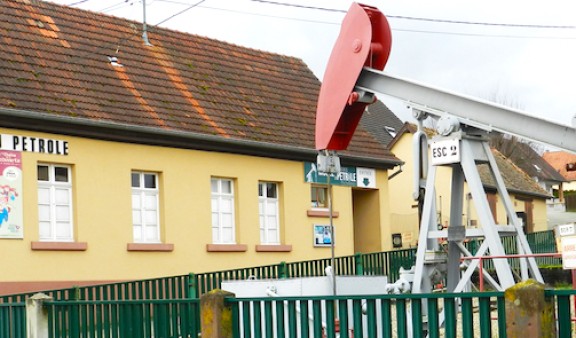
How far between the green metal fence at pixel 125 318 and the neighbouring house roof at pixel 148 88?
10.7 meters

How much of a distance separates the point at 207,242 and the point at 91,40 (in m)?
5.88

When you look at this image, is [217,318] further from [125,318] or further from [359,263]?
[359,263]

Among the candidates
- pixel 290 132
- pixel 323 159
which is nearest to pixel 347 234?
pixel 290 132

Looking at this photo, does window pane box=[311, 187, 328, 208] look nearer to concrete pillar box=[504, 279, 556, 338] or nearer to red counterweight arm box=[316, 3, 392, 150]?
red counterweight arm box=[316, 3, 392, 150]

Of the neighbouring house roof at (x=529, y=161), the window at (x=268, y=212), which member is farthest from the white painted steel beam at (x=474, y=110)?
the neighbouring house roof at (x=529, y=161)

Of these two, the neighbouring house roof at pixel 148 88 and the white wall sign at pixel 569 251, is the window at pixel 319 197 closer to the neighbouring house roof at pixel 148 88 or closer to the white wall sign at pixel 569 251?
the neighbouring house roof at pixel 148 88

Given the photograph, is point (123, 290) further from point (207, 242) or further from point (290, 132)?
point (290, 132)

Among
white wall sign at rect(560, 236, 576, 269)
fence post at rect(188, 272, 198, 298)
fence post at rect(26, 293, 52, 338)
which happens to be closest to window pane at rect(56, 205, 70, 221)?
fence post at rect(188, 272, 198, 298)

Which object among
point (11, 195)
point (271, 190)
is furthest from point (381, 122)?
point (11, 195)

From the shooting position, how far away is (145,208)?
26578 millimetres

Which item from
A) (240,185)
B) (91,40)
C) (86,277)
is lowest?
(86,277)

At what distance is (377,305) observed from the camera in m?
9.50

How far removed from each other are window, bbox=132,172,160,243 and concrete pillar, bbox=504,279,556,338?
61.5ft

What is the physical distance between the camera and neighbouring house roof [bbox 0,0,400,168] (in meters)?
24.8
